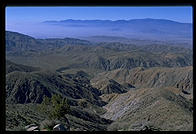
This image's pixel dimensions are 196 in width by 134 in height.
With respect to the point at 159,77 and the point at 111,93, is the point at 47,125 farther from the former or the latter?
the point at 159,77

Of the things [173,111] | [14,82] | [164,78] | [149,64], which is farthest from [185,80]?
[149,64]

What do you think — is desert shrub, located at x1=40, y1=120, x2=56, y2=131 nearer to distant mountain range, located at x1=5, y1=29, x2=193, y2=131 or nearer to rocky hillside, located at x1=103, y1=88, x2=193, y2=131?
distant mountain range, located at x1=5, y1=29, x2=193, y2=131

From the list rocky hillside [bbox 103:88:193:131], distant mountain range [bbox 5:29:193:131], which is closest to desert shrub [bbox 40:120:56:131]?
distant mountain range [bbox 5:29:193:131]

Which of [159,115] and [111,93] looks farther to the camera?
[111,93]

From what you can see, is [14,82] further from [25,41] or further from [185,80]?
[25,41]

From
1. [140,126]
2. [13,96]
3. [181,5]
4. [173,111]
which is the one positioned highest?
[181,5]

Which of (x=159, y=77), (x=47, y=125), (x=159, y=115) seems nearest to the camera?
(x=47, y=125)

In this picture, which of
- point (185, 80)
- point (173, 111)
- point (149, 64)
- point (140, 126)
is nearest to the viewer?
point (140, 126)

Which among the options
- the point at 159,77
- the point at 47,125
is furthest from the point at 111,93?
the point at 47,125

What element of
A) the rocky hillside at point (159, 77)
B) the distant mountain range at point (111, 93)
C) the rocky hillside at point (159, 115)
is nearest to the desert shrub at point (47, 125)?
the distant mountain range at point (111, 93)

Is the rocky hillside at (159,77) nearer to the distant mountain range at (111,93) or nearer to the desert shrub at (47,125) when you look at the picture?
the distant mountain range at (111,93)

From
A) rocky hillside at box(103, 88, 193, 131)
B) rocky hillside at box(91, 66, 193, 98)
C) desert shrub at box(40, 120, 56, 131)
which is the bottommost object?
rocky hillside at box(91, 66, 193, 98)
